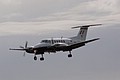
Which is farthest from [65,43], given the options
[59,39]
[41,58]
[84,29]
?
[84,29]

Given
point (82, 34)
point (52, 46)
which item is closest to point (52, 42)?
point (52, 46)

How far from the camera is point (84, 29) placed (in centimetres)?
11944

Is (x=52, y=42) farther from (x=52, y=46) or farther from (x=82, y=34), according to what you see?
(x=82, y=34)

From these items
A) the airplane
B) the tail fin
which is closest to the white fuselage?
the airplane

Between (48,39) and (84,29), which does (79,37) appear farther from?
(48,39)

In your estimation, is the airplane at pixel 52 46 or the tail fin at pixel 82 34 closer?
the airplane at pixel 52 46

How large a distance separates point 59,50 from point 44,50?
14.0 feet

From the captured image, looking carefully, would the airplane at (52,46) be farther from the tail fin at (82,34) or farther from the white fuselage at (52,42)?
the tail fin at (82,34)

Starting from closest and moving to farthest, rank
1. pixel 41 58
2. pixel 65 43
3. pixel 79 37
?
1. pixel 41 58
2. pixel 65 43
3. pixel 79 37

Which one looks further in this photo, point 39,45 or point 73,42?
point 73,42

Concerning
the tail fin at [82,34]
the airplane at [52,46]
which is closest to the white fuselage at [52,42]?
the airplane at [52,46]

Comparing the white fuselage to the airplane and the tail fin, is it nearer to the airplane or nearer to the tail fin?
the airplane

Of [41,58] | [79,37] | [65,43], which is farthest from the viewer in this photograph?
[79,37]

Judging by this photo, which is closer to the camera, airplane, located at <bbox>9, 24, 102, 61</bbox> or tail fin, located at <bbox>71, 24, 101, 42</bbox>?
airplane, located at <bbox>9, 24, 102, 61</bbox>
